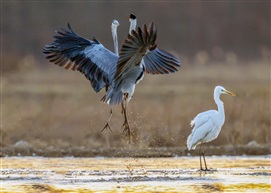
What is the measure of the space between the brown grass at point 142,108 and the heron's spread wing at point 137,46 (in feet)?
11.1

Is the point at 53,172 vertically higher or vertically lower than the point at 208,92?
lower

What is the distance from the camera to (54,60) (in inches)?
578

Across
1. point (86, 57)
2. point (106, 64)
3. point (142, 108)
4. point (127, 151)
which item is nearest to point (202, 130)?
point (127, 151)

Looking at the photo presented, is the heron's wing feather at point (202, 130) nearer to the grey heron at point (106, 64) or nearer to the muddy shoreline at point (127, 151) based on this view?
the muddy shoreline at point (127, 151)

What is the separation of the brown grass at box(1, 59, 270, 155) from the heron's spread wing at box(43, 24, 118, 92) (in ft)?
8.36

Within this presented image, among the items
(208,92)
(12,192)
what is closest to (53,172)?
(12,192)

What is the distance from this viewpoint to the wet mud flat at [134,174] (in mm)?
13758

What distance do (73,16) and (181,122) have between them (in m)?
11.7

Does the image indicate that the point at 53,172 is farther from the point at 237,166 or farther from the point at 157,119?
the point at 157,119

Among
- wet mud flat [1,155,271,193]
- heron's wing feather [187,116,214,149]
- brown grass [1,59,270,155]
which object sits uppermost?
brown grass [1,59,270,155]

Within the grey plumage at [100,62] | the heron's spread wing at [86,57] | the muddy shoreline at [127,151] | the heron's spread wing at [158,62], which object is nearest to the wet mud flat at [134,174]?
the muddy shoreline at [127,151]

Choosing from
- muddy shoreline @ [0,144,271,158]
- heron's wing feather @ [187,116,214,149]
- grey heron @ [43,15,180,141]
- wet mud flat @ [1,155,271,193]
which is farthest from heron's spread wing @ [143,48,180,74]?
muddy shoreline @ [0,144,271,158]

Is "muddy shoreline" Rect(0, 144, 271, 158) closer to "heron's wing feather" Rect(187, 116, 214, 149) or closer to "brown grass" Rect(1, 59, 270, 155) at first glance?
"brown grass" Rect(1, 59, 270, 155)

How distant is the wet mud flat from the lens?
13.8 meters
